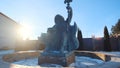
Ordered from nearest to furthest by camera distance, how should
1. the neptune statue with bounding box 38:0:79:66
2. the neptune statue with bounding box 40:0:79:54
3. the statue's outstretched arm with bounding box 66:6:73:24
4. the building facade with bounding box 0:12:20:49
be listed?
1. the neptune statue with bounding box 38:0:79:66
2. the neptune statue with bounding box 40:0:79:54
3. the statue's outstretched arm with bounding box 66:6:73:24
4. the building facade with bounding box 0:12:20:49

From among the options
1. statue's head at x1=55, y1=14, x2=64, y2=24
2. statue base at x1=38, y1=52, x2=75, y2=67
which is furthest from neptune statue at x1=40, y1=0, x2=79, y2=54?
statue base at x1=38, y1=52, x2=75, y2=67

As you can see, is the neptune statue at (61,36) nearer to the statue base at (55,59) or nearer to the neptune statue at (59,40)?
the neptune statue at (59,40)

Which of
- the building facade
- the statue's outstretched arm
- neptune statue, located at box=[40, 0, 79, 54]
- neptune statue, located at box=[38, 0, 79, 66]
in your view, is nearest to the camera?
neptune statue, located at box=[38, 0, 79, 66]

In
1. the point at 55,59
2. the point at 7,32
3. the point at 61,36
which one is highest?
the point at 7,32

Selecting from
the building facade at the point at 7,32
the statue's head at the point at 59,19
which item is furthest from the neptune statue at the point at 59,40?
the building facade at the point at 7,32

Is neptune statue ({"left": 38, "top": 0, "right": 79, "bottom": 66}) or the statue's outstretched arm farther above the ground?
the statue's outstretched arm

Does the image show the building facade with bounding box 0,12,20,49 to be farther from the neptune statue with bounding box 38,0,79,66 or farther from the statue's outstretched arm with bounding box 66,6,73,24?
the statue's outstretched arm with bounding box 66,6,73,24

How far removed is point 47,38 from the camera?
9305 mm

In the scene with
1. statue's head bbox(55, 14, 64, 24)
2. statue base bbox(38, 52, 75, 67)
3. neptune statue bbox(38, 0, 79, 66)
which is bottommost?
statue base bbox(38, 52, 75, 67)

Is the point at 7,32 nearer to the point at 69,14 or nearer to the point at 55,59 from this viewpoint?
the point at 69,14

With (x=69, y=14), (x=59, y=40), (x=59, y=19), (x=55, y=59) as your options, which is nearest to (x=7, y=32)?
(x=59, y=19)

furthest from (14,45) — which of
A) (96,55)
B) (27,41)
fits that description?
(96,55)

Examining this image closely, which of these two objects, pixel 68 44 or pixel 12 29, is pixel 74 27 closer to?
pixel 68 44

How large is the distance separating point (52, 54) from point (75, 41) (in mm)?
1737
